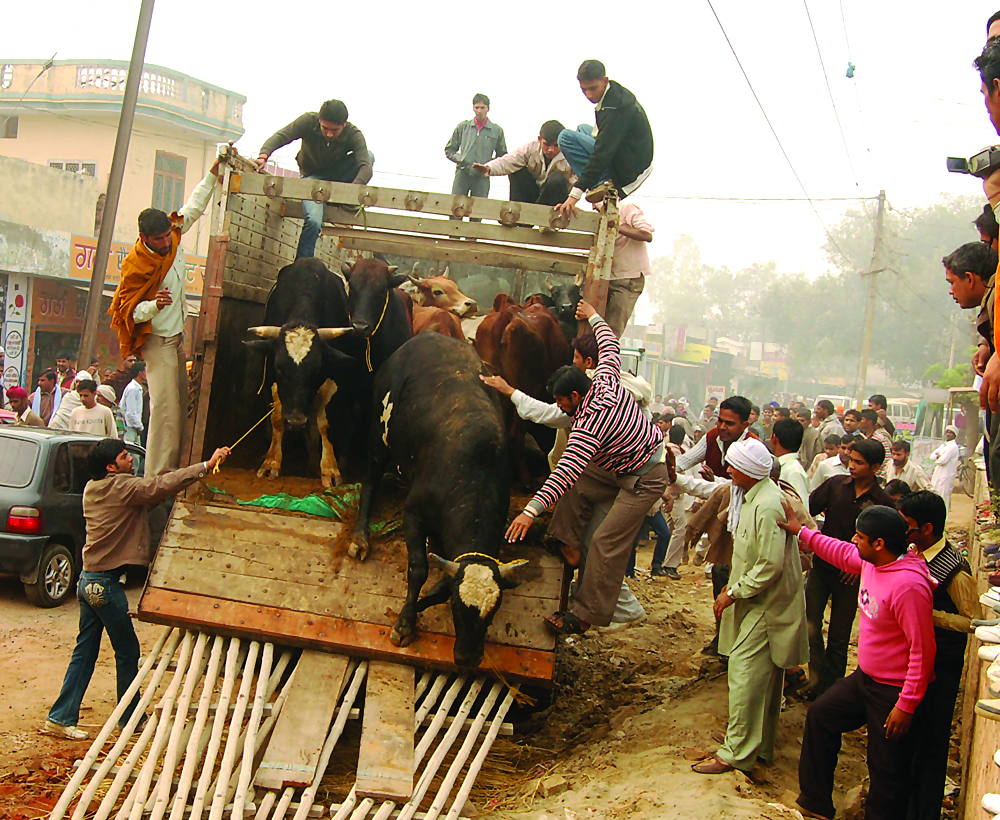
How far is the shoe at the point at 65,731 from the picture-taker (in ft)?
19.2

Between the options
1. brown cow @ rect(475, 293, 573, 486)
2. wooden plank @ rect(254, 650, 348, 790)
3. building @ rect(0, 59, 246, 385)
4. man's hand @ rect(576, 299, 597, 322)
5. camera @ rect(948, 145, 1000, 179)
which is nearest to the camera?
camera @ rect(948, 145, 1000, 179)

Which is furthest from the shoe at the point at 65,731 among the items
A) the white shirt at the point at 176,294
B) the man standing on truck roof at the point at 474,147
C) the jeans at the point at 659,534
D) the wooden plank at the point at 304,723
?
the jeans at the point at 659,534

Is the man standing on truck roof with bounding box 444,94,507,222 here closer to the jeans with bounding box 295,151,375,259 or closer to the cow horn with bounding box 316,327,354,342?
the jeans with bounding box 295,151,375,259

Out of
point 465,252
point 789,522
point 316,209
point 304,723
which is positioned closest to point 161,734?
point 304,723

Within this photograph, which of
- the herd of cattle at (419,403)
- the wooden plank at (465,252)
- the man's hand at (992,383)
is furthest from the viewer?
the wooden plank at (465,252)

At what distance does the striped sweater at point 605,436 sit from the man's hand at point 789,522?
1026 millimetres

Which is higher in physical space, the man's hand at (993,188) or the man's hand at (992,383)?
the man's hand at (993,188)

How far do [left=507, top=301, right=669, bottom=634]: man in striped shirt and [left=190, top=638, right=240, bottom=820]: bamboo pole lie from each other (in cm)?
192

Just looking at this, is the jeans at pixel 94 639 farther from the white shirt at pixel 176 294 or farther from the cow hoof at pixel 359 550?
the white shirt at pixel 176 294

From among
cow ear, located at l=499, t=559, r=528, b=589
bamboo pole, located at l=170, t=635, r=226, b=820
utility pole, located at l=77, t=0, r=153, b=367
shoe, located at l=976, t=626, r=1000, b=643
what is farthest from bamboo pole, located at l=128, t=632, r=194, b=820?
utility pole, located at l=77, t=0, r=153, b=367

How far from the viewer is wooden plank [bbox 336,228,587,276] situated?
26.6 ft

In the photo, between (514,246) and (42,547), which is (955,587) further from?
(42,547)

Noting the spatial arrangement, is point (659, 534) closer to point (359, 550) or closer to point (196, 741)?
point (359, 550)

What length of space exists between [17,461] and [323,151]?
4.27 metres
